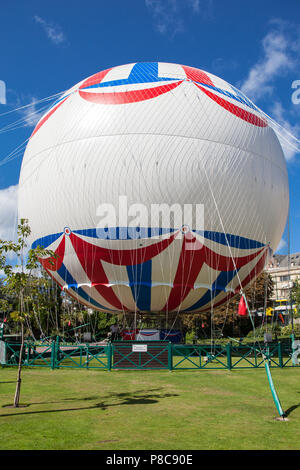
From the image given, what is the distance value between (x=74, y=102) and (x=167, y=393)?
1249 centimetres

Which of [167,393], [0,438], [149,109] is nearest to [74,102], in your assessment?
[149,109]

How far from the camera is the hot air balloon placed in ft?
49.7

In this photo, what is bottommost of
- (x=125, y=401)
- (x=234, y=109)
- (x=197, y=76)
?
(x=125, y=401)

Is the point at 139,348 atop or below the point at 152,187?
below

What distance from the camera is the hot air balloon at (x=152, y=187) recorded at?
15141mm

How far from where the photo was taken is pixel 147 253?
15.8 m

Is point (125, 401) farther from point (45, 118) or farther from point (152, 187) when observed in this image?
point (45, 118)

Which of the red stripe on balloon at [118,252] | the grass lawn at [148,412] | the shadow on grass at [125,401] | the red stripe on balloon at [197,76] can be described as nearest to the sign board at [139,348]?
the grass lawn at [148,412]

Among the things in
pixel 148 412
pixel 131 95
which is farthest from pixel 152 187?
pixel 148 412

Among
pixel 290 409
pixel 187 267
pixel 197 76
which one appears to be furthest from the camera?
pixel 197 76

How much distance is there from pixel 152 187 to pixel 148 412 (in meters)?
8.71

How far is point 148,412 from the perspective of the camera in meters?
8.20

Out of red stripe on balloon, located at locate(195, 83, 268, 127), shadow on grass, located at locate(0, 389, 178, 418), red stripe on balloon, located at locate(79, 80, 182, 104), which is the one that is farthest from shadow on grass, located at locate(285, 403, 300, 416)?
red stripe on balloon, located at locate(79, 80, 182, 104)

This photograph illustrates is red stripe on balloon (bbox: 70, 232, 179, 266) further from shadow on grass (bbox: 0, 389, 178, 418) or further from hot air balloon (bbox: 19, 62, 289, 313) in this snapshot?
shadow on grass (bbox: 0, 389, 178, 418)
